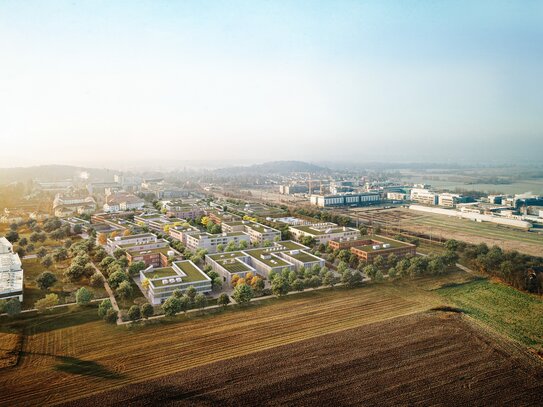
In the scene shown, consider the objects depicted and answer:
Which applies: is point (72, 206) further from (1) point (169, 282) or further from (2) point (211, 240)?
(1) point (169, 282)

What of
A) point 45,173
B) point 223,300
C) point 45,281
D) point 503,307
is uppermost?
point 45,173

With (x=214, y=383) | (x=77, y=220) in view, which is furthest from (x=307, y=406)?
(x=77, y=220)

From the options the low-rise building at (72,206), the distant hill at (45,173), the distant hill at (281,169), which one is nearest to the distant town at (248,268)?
the low-rise building at (72,206)

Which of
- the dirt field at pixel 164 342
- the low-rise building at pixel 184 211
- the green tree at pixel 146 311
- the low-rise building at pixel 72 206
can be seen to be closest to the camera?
the dirt field at pixel 164 342

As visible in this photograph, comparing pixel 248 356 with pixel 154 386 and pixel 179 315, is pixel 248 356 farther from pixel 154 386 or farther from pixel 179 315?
pixel 179 315

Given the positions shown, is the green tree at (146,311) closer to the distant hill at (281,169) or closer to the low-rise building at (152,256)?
the low-rise building at (152,256)

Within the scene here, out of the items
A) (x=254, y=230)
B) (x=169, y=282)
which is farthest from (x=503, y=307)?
(x=254, y=230)
